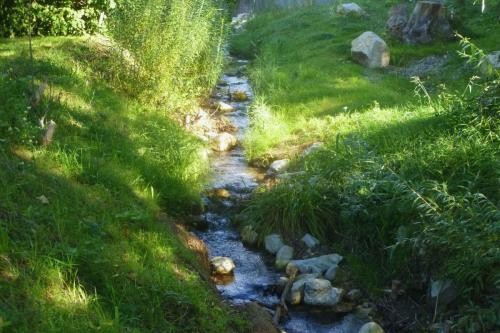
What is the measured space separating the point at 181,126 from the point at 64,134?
3002 mm

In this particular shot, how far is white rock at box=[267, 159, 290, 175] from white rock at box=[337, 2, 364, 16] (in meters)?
10.3

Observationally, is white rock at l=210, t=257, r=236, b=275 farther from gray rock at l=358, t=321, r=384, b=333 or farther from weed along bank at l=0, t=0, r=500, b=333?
gray rock at l=358, t=321, r=384, b=333

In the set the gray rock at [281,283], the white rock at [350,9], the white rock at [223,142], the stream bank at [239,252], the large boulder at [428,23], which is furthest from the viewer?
the white rock at [350,9]

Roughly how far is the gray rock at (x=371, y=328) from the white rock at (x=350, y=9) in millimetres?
13865

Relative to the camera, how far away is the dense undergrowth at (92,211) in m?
3.32

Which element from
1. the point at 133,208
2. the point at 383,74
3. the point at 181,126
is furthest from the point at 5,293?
the point at 383,74

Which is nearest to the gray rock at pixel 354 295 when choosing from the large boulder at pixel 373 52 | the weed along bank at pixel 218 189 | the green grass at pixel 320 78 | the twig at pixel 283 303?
the weed along bank at pixel 218 189

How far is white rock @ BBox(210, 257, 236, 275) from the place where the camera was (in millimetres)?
5414

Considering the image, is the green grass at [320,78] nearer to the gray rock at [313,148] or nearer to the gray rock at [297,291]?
the gray rock at [313,148]

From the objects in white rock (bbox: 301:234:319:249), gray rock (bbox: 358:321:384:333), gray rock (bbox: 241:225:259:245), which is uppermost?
gray rock (bbox: 358:321:384:333)

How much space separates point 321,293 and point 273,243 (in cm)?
109

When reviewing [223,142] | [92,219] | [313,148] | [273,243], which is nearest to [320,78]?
[223,142]

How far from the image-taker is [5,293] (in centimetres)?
310

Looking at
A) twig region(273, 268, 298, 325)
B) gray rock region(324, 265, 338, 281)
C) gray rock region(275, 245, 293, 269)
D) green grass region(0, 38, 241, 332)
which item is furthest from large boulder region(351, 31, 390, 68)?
twig region(273, 268, 298, 325)
